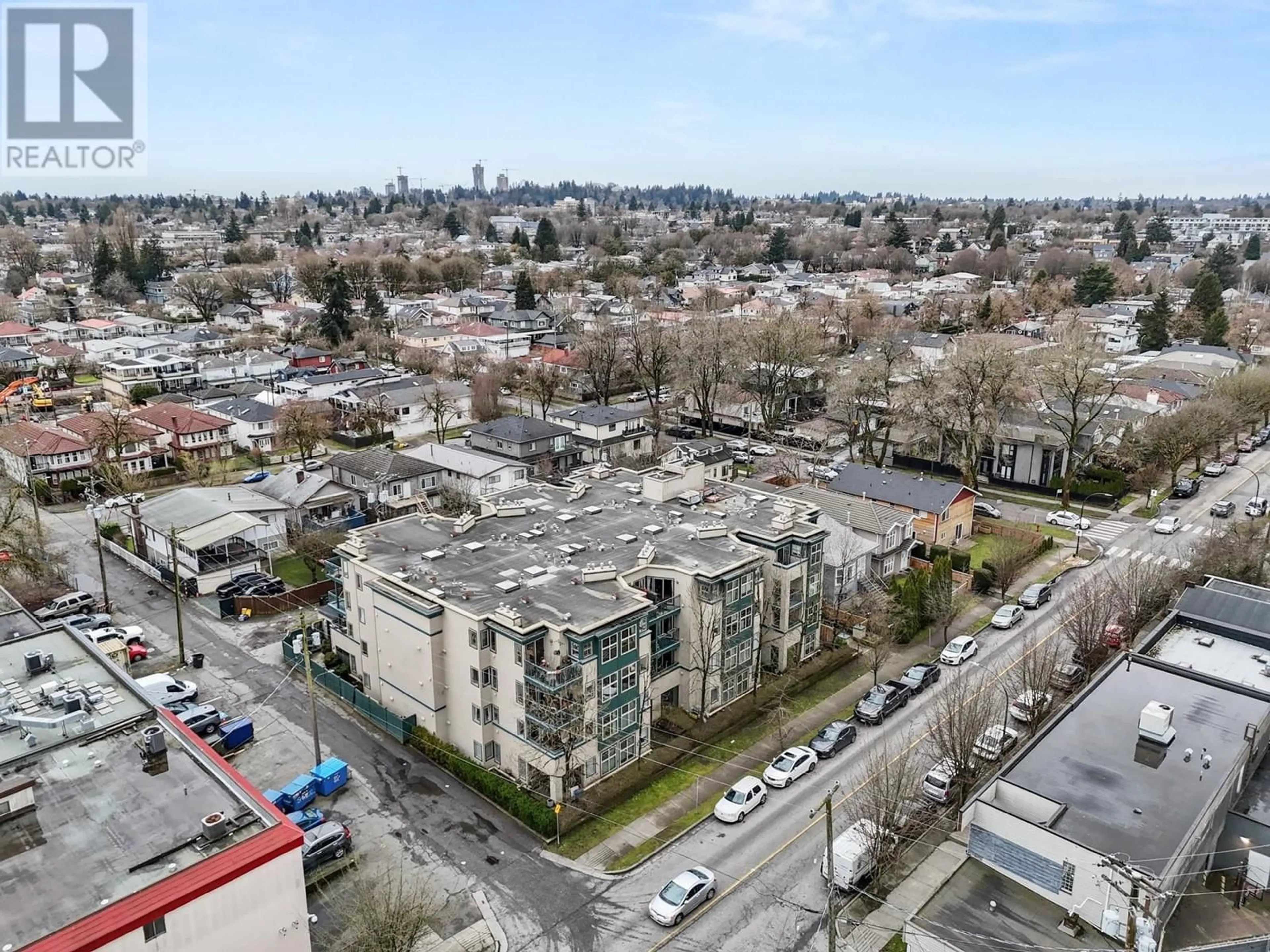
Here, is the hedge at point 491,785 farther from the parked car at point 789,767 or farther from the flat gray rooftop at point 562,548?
the parked car at point 789,767

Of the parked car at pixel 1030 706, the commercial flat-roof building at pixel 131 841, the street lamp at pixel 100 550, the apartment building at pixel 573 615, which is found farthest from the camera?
the street lamp at pixel 100 550

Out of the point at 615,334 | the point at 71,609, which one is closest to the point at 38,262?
the point at 615,334

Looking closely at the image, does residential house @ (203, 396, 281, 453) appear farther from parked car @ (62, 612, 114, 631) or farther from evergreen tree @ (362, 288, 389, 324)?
evergreen tree @ (362, 288, 389, 324)

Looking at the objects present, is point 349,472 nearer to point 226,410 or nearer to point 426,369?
point 226,410

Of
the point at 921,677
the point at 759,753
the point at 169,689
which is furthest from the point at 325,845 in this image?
the point at 921,677

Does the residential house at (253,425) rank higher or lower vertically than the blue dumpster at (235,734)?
higher

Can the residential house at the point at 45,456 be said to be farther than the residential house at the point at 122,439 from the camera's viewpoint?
No

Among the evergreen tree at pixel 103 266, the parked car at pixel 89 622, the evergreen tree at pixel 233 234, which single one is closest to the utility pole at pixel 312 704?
the parked car at pixel 89 622

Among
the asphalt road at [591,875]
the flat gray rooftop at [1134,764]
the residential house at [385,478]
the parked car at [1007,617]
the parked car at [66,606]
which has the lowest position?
the asphalt road at [591,875]
